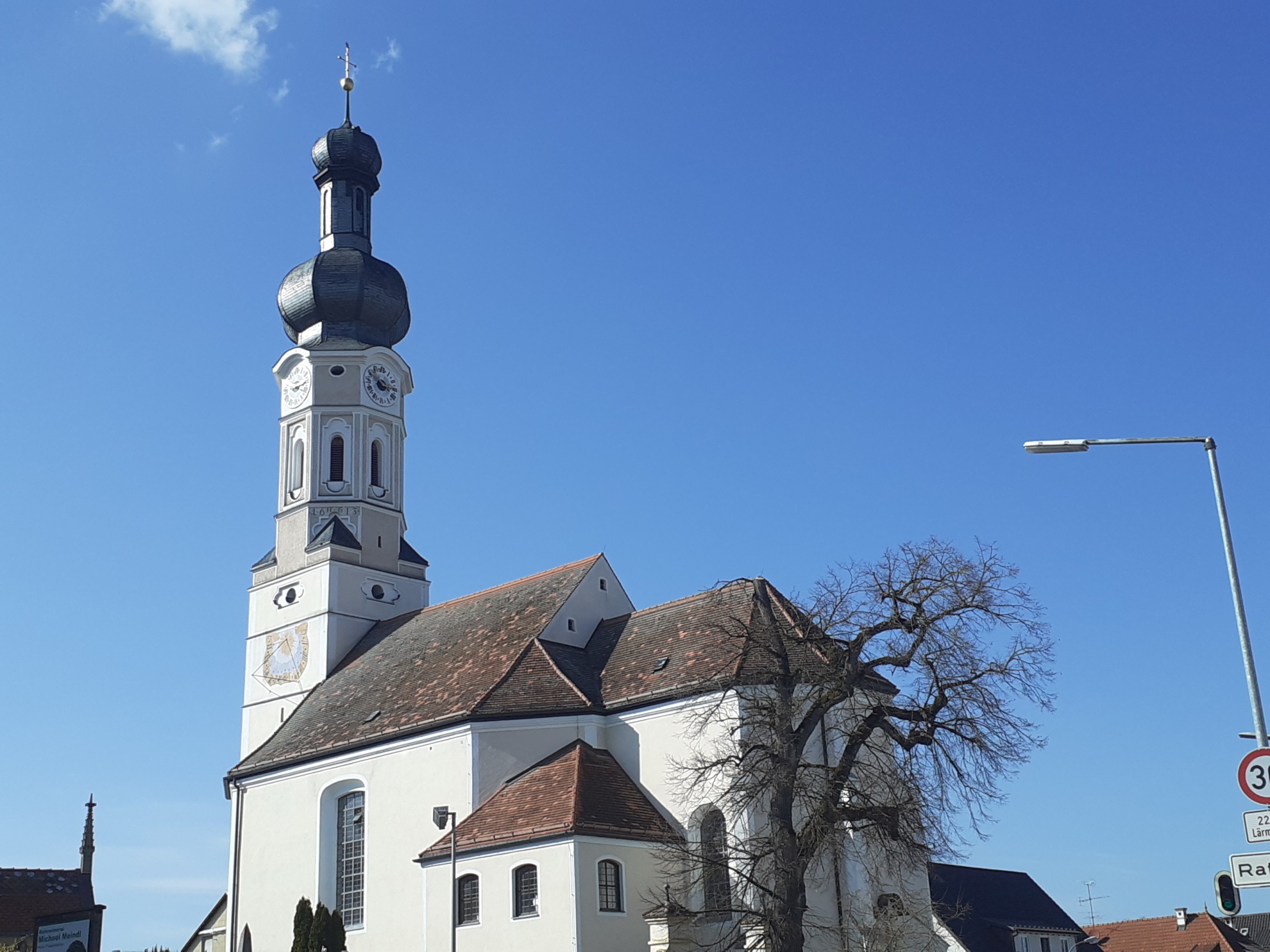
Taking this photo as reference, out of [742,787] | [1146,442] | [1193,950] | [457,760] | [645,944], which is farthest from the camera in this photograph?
[1193,950]

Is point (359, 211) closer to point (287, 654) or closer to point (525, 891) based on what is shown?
point (287, 654)

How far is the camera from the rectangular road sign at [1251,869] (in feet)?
45.6

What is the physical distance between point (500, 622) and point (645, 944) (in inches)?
468

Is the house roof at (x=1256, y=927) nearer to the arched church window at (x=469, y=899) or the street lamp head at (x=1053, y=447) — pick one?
the arched church window at (x=469, y=899)

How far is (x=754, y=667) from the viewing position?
30969mm

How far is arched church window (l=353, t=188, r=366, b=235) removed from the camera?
170ft

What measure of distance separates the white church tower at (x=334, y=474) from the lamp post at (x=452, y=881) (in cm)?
1415

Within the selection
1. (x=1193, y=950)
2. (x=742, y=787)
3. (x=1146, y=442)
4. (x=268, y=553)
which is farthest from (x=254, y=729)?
(x=1193, y=950)

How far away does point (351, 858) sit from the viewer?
37.0m

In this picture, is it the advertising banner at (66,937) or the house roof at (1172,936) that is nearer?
the advertising banner at (66,937)

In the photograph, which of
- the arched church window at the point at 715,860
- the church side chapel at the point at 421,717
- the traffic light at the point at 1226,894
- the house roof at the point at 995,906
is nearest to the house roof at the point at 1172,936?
the house roof at the point at 995,906

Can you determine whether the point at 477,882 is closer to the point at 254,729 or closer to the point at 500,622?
the point at 500,622

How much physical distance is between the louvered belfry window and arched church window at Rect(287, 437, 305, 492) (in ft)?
45.1

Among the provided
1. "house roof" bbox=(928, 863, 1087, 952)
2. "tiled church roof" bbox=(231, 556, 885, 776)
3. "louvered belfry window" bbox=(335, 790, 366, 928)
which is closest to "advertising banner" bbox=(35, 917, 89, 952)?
"tiled church roof" bbox=(231, 556, 885, 776)
